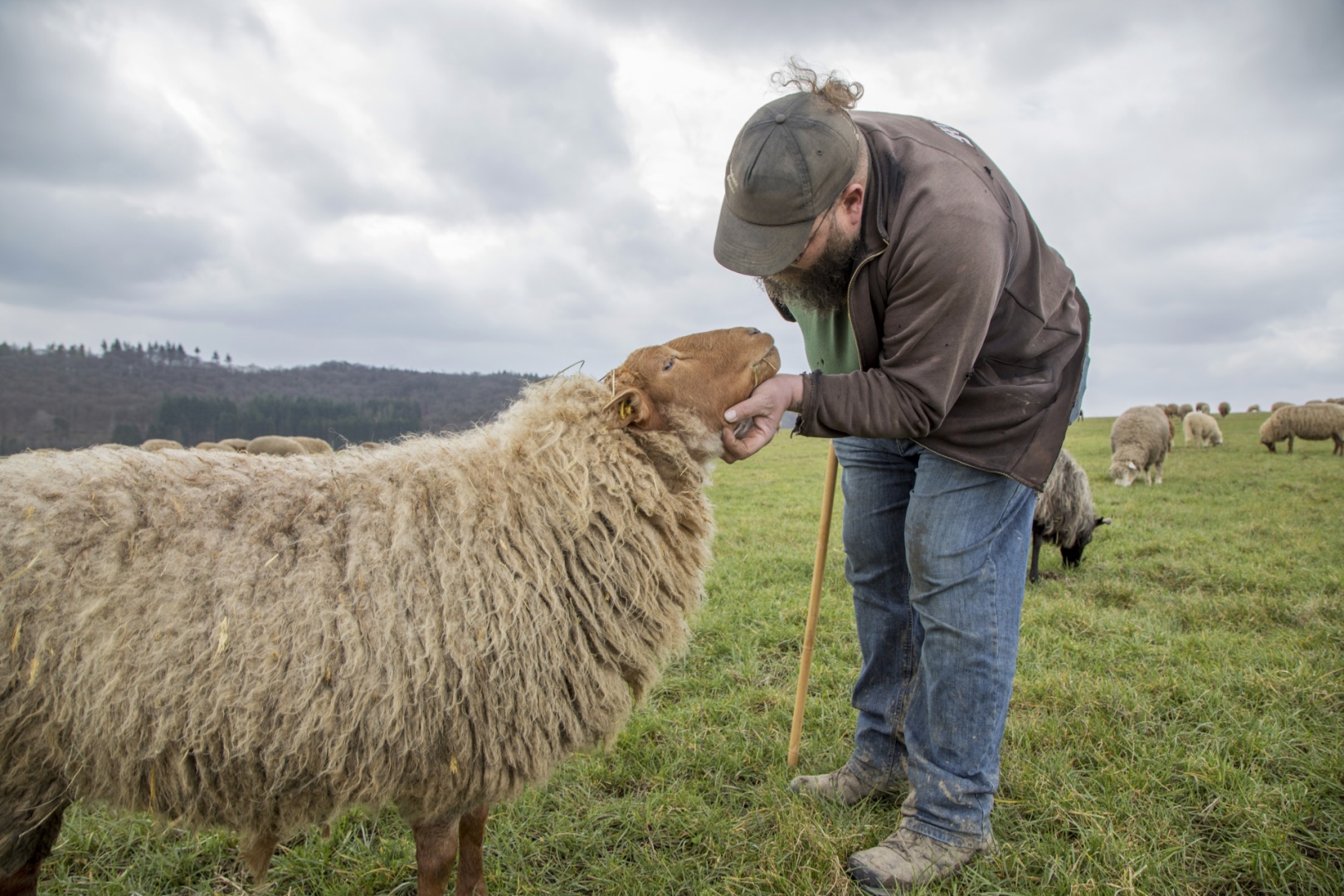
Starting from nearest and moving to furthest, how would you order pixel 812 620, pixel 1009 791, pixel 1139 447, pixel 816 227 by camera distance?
pixel 816 227 → pixel 1009 791 → pixel 812 620 → pixel 1139 447

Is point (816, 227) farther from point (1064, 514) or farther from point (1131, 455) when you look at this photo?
point (1131, 455)

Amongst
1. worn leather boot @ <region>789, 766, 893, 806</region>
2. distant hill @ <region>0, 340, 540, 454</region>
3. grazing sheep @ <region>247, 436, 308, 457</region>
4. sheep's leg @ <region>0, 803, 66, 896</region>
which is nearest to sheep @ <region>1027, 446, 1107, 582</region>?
worn leather boot @ <region>789, 766, 893, 806</region>

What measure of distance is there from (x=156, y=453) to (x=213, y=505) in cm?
45

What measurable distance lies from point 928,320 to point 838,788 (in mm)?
2112

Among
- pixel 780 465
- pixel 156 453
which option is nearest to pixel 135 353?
pixel 780 465

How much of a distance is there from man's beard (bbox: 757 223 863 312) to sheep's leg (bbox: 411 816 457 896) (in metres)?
2.23

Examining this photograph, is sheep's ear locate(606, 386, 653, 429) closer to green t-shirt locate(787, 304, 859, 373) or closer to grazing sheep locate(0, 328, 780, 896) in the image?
grazing sheep locate(0, 328, 780, 896)

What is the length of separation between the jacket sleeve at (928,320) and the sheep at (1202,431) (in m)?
27.8

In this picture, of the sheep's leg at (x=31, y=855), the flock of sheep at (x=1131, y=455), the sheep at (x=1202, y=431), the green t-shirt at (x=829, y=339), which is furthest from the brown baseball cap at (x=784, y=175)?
the sheep at (x=1202, y=431)

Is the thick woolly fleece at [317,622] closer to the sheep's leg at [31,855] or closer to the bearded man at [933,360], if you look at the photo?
the sheep's leg at [31,855]

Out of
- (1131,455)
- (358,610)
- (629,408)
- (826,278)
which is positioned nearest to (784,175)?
(826,278)

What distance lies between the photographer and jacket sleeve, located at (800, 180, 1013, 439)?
2.14 meters

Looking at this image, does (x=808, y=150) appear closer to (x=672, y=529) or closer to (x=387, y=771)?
(x=672, y=529)

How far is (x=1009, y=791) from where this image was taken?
9.94ft
